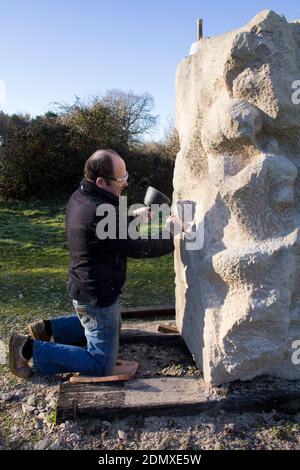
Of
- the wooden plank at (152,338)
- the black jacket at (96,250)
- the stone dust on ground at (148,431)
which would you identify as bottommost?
the stone dust on ground at (148,431)

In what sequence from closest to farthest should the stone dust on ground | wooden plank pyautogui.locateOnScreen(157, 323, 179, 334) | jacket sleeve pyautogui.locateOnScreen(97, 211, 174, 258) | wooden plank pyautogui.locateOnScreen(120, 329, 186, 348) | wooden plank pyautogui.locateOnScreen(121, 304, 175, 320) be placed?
the stone dust on ground < jacket sleeve pyautogui.locateOnScreen(97, 211, 174, 258) < wooden plank pyautogui.locateOnScreen(120, 329, 186, 348) < wooden plank pyautogui.locateOnScreen(157, 323, 179, 334) < wooden plank pyautogui.locateOnScreen(121, 304, 175, 320)

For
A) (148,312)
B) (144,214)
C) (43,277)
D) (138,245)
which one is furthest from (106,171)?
(43,277)

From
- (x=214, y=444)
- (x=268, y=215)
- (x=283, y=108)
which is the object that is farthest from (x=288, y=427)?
(x=283, y=108)

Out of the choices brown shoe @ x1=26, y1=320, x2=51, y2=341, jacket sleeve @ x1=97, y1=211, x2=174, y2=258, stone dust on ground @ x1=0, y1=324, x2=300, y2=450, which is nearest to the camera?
stone dust on ground @ x1=0, y1=324, x2=300, y2=450

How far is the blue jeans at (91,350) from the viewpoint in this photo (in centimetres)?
280

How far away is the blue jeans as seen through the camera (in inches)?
110

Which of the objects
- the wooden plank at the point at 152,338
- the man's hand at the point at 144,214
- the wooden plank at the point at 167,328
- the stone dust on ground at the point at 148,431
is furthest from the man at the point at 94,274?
the wooden plank at the point at 167,328

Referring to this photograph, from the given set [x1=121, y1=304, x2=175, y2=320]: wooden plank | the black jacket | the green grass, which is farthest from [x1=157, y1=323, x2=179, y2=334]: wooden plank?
the green grass

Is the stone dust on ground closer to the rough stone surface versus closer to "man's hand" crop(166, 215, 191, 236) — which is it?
the rough stone surface

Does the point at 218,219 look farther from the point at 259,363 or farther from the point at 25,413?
the point at 25,413

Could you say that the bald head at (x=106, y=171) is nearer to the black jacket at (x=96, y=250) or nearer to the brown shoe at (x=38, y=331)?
the black jacket at (x=96, y=250)

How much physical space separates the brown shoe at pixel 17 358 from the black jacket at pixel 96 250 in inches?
18.2

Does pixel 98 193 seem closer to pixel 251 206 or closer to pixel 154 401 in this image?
pixel 251 206

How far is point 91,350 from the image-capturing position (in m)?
2.83
